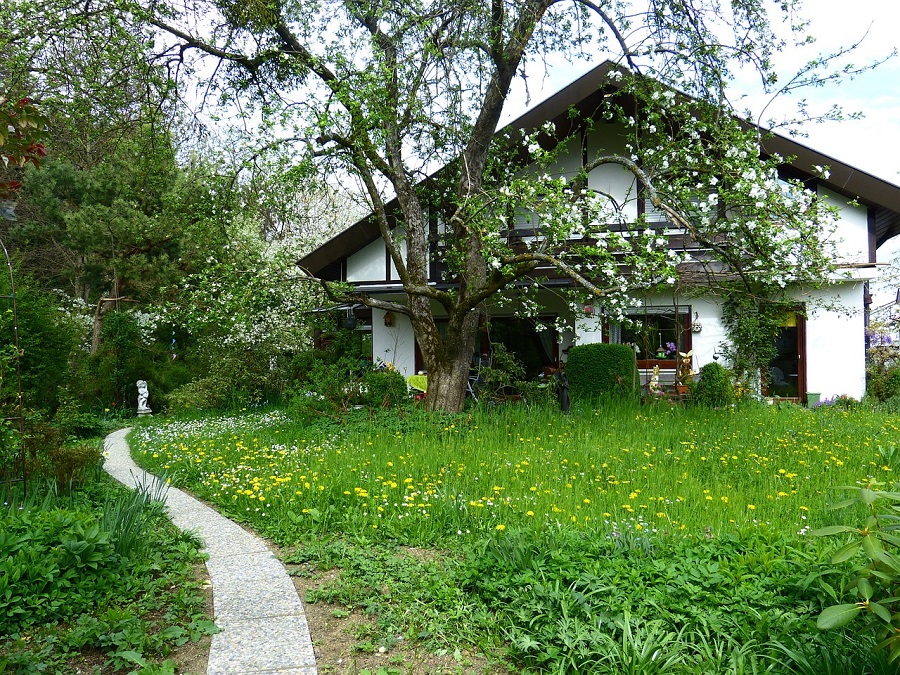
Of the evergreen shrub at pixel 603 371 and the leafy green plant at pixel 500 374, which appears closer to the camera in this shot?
the leafy green plant at pixel 500 374

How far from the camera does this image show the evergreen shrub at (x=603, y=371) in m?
11.4

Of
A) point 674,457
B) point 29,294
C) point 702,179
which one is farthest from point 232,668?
point 29,294

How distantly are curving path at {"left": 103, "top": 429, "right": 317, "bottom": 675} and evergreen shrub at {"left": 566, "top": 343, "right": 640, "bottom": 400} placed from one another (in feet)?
25.2

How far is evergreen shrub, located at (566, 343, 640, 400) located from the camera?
450 inches

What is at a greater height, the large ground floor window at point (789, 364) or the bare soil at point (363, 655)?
the large ground floor window at point (789, 364)

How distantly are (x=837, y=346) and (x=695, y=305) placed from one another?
112 inches

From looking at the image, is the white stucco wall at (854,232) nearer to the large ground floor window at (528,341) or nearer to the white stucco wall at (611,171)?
the white stucco wall at (611,171)

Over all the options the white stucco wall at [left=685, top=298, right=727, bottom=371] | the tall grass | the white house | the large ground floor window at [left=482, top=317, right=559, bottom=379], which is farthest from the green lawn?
the large ground floor window at [left=482, top=317, right=559, bottom=379]

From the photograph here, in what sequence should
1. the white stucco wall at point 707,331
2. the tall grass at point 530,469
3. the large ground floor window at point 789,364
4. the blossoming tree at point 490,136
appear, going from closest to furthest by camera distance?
the tall grass at point 530,469, the blossoming tree at point 490,136, the large ground floor window at point 789,364, the white stucco wall at point 707,331

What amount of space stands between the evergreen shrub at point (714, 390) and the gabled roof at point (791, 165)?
12.8 ft

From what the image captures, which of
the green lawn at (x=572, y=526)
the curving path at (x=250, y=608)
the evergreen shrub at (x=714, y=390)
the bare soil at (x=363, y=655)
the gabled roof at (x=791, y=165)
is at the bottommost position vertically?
the bare soil at (x=363, y=655)

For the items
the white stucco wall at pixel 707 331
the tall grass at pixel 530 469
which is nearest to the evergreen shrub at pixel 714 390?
the tall grass at pixel 530 469

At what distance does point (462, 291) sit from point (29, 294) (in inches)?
258

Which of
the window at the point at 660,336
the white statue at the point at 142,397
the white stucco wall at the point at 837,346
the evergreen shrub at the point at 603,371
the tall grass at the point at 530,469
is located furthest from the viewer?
the white statue at the point at 142,397
